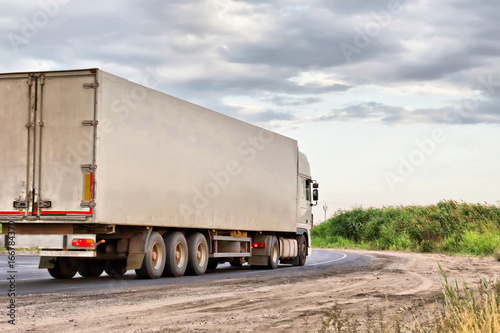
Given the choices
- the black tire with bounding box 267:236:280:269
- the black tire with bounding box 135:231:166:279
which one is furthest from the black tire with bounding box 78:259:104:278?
the black tire with bounding box 267:236:280:269

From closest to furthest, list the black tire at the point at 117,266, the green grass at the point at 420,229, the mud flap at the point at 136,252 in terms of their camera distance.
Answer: the mud flap at the point at 136,252, the black tire at the point at 117,266, the green grass at the point at 420,229

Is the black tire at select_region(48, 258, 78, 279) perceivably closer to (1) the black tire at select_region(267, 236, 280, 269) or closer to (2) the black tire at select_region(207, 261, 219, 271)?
(2) the black tire at select_region(207, 261, 219, 271)

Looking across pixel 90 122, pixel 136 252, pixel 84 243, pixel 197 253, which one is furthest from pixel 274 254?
pixel 90 122

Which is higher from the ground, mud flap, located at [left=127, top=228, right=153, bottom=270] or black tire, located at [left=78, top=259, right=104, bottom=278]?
mud flap, located at [left=127, top=228, right=153, bottom=270]

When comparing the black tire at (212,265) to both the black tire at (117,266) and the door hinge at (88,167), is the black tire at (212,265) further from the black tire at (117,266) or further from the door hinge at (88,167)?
the door hinge at (88,167)

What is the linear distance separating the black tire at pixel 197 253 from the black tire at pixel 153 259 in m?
1.47

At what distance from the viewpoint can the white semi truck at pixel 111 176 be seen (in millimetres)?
14648

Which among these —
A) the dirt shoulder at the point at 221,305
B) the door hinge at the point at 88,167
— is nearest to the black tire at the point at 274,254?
the dirt shoulder at the point at 221,305

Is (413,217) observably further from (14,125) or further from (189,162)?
(14,125)

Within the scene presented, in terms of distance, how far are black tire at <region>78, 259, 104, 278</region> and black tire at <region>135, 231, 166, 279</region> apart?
6.33 ft

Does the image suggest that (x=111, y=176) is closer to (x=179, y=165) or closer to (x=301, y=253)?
(x=179, y=165)

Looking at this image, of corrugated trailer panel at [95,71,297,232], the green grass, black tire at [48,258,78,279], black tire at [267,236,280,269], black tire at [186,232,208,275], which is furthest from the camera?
the green grass

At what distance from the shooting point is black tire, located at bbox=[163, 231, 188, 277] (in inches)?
679

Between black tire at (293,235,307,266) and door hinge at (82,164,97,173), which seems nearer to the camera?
door hinge at (82,164,97,173)
